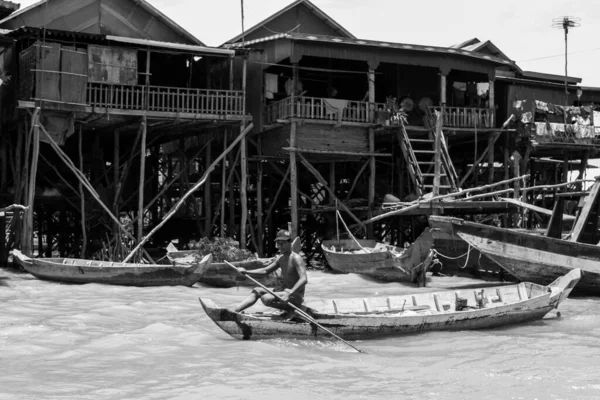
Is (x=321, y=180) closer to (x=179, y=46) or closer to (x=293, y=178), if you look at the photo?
(x=293, y=178)

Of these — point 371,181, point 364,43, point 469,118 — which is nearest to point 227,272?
point 371,181

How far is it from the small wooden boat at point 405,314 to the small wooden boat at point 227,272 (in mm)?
4669

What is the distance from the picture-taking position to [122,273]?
17.8 metres

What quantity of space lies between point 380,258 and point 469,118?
685cm

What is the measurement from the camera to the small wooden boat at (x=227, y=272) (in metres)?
18.0

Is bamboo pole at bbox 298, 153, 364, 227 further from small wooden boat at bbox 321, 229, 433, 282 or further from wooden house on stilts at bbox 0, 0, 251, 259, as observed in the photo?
wooden house on stilts at bbox 0, 0, 251, 259

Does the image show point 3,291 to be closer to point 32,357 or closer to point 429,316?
point 32,357

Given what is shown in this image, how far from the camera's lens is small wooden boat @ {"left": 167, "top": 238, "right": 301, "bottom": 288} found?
58.9 feet

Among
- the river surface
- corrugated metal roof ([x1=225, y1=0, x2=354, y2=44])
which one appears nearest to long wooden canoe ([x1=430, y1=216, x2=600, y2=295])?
the river surface

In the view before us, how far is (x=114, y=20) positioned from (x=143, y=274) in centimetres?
800

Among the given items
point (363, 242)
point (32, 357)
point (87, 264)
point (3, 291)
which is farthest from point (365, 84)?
point (32, 357)

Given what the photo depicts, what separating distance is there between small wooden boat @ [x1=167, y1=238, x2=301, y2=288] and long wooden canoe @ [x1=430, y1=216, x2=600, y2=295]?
370 cm

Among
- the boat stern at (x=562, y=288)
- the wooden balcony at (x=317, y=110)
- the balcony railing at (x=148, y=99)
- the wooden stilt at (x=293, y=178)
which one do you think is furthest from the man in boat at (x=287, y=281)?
the wooden balcony at (x=317, y=110)

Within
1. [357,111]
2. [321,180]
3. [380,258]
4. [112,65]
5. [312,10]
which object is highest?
[312,10]
